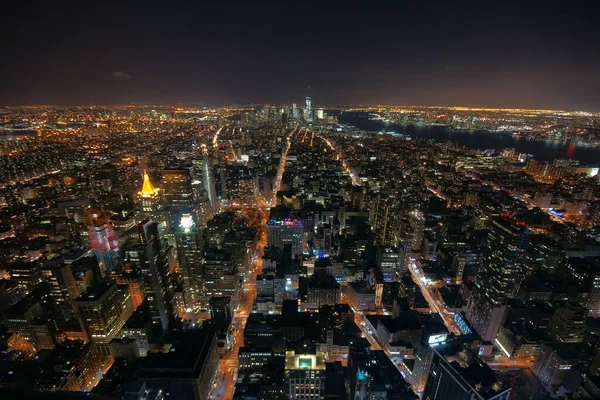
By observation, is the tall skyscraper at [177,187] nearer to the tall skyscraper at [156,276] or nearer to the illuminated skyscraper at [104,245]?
the illuminated skyscraper at [104,245]

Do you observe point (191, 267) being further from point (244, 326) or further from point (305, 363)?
point (305, 363)

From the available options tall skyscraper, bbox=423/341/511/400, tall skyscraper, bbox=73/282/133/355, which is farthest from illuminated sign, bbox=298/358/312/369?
tall skyscraper, bbox=73/282/133/355

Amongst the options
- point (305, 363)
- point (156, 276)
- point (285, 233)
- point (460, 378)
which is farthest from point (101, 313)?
point (460, 378)

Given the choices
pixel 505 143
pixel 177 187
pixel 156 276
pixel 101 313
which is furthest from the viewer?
pixel 505 143

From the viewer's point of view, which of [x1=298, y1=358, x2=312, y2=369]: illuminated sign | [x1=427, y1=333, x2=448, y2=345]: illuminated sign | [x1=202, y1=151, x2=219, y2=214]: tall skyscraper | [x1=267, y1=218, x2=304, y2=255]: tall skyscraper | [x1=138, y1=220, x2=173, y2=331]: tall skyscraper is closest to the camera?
[x1=298, y1=358, x2=312, y2=369]: illuminated sign

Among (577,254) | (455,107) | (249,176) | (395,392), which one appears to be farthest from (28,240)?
(455,107)

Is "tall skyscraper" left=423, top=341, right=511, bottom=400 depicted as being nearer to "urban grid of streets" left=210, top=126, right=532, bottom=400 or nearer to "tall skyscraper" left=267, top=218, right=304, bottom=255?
"urban grid of streets" left=210, top=126, right=532, bottom=400
